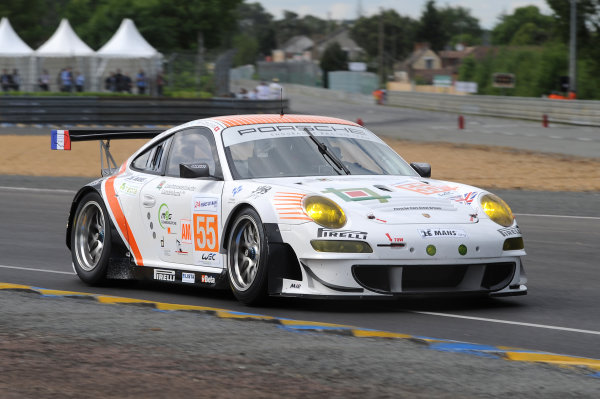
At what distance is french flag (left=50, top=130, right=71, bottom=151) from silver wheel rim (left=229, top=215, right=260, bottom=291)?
2.55 metres

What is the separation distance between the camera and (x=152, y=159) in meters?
8.84

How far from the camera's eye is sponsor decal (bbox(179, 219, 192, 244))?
7930 mm

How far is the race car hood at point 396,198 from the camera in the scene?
7023 mm

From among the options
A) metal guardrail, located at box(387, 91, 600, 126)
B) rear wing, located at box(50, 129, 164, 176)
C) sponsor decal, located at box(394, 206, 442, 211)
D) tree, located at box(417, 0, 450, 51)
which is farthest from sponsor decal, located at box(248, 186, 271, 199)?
tree, located at box(417, 0, 450, 51)

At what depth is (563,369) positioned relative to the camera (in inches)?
197

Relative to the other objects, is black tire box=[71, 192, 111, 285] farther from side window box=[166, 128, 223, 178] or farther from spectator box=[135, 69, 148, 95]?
spectator box=[135, 69, 148, 95]

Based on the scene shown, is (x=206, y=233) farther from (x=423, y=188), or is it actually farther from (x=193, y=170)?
(x=423, y=188)

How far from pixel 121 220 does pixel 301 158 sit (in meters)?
1.66

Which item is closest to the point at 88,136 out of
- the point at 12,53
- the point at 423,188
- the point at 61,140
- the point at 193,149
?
the point at 61,140

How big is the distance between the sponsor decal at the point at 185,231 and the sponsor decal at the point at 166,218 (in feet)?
0.31

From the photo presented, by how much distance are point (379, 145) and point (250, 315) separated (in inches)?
93.9

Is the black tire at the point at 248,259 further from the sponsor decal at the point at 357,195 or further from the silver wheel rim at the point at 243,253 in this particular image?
the sponsor decal at the point at 357,195

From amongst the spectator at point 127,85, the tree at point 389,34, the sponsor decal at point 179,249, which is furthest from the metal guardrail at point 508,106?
the tree at point 389,34

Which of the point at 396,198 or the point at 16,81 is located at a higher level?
the point at 16,81
